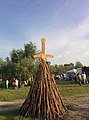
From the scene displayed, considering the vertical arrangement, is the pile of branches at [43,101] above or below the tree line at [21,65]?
below

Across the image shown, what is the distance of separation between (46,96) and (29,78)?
90.3 ft

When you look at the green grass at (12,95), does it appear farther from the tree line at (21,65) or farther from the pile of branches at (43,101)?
the tree line at (21,65)

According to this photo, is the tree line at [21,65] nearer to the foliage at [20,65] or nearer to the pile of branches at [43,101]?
the foliage at [20,65]

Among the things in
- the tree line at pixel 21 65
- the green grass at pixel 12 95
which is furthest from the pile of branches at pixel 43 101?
the tree line at pixel 21 65

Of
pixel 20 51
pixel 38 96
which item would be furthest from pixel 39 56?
pixel 20 51

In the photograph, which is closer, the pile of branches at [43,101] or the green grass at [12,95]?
the pile of branches at [43,101]

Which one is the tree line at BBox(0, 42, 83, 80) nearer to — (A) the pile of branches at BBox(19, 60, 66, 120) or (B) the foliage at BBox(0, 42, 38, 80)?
(B) the foliage at BBox(0, 42, 38, 80)

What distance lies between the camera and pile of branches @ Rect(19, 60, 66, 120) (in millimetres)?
11633

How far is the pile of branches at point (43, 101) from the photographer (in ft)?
38.2

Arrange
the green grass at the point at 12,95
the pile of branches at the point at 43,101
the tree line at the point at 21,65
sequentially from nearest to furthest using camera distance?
the pile of branches at the point at 43,101
the green grass at the point at 12,95
the tree line at the point at 21,65

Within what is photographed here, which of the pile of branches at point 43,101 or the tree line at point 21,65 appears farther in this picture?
the tree line at point 21,65

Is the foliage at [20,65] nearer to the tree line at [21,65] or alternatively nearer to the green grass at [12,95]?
the tree line at [21,65]

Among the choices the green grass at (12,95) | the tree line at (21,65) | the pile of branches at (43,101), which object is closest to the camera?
the pile of branches at (43,101)

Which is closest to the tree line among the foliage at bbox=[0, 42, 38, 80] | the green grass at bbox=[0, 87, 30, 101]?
the foliage at bbox=[0, 42, 38, 80]
